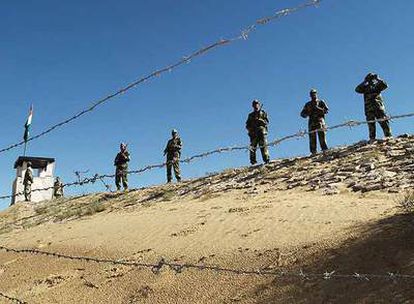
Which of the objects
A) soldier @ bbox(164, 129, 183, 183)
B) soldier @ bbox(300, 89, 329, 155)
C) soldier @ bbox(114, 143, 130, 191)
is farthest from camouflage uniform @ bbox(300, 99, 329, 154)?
soldier @ bbox(114, 143, 130, 191)

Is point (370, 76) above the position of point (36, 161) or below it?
below

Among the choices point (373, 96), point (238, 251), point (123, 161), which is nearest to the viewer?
point (238, 251)

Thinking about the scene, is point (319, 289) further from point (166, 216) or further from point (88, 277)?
point (166, 216)

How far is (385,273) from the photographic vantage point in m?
5.65

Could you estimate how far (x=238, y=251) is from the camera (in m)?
7.89

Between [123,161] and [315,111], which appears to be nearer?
[315,111]

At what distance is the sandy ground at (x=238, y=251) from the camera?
5.95m

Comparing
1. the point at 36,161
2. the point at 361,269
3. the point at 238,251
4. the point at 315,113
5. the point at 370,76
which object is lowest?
the point at 361,269

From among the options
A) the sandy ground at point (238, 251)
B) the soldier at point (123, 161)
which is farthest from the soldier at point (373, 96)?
the soldier at point (123, 161)

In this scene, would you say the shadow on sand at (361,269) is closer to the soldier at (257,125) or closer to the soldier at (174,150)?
the soldier at (257,125)

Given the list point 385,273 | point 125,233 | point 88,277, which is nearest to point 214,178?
point 125,233

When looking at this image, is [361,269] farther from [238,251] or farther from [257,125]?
[257,125]

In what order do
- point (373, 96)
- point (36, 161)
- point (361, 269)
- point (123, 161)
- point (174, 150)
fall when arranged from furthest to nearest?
point (36, 161) < point (123, 161) < point (174, 150) < point (373, 96) < point (361, 269)

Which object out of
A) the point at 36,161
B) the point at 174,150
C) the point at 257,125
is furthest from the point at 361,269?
the point at 36,161
